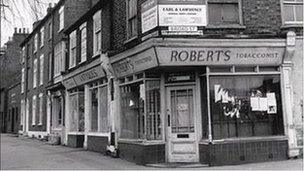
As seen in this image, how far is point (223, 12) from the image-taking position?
40.7ft

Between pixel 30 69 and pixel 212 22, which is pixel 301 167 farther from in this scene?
pixel 30 69

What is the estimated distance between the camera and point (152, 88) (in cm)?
1295

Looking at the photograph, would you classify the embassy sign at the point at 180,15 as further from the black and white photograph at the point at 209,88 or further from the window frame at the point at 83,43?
the window frame at the point at 83,43

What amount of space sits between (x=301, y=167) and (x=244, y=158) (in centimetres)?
171

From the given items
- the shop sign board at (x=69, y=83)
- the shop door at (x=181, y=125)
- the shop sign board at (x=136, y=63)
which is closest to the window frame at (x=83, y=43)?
the shop sign board at (x=69, y=83)

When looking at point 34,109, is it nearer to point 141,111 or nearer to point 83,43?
point 83,43

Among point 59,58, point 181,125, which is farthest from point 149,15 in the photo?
point 59,58

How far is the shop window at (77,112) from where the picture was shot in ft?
63.2

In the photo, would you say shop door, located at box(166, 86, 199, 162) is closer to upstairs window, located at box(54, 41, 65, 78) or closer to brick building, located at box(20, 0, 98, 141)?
brick building, located at box(20, 0, 98, 141)

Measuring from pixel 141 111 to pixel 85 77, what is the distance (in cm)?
550

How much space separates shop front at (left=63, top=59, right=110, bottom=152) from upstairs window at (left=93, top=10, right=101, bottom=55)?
75cm

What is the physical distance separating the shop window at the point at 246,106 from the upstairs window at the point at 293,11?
6.22ft

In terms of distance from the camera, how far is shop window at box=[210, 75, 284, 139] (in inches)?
474

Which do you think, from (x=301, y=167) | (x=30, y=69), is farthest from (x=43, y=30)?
(x=301, y=167)
